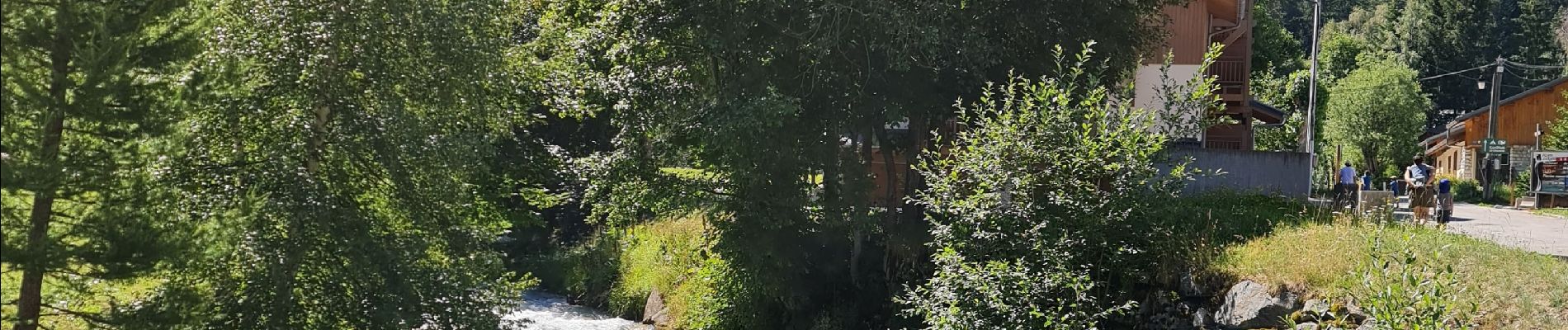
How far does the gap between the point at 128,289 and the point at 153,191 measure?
195 centimetres

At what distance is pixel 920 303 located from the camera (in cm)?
1528

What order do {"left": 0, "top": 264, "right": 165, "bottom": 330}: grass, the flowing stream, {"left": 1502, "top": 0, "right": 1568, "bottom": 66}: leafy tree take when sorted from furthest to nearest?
{"left": 1502, "top": 0, "right": 1568, "bottom": 66}: leafy tree → the flowing stream → {"left": 0, "top": 264, "right": 165, "bottom": 330}: grass

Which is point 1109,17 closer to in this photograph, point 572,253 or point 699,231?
point 699,231

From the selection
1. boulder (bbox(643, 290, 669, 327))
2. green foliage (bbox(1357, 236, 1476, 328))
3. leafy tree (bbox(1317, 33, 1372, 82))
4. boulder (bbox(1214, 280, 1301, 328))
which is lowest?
boulder (bbox(643, 290, 669, 327))

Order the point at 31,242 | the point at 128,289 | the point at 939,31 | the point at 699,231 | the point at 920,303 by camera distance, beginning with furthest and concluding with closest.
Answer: the point at 699,231
the point at 939,31
the point at 920,303
the point at 128,289
the point at 31,242

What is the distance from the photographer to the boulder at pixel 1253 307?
1370 centimetres

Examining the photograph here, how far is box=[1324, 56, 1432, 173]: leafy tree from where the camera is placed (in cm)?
5612

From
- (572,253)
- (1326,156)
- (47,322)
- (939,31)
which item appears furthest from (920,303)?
(1326,156)

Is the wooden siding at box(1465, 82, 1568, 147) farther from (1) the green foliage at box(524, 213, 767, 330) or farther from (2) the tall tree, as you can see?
(1) the green foliage at box(524, 213, 767, 330)

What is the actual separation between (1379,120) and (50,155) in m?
55.3

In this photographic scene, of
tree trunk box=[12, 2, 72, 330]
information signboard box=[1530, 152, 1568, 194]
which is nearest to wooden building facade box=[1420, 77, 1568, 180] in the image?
information signboard box=[1530, 152, 1568, 194]

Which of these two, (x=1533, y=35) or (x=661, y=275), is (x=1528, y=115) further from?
(x=661, y=275)

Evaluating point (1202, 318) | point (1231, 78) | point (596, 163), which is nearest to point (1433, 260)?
point (1202, 318)

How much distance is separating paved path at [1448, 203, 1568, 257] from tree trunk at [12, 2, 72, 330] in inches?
549
